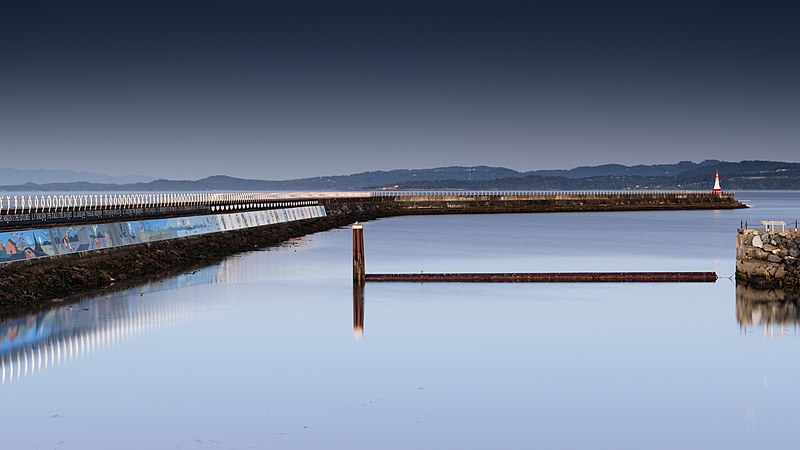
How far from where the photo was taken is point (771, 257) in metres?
26.5

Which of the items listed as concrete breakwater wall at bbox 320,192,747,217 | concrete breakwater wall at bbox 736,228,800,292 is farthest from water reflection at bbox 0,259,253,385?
concrete breakwater wall at bbox 320,192,747,217

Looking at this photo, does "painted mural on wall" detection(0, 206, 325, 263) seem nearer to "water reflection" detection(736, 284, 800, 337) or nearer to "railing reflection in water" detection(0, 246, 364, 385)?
"railing reflection in water" detection(0, 246, 364, 385)

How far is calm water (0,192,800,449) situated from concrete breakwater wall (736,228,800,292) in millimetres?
1051

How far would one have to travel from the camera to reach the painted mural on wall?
80.7 ft

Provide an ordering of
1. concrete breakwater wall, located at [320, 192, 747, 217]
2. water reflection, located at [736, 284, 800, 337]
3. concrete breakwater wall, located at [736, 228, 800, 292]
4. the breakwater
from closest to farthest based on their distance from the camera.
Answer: water reflection, located at [736, 284, 800, 337] → the breakwater → concrete breakwater wall, located at [736, 228, 800, 292] → concrete breakwater wall, located at [320, 192, 747, 217]

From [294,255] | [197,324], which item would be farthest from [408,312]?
[294,255]

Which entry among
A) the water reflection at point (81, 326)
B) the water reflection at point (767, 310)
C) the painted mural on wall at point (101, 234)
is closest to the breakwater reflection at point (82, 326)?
the water reflection at point (81, 326)

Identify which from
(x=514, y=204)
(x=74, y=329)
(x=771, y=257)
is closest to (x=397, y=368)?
(x=74, y=329)

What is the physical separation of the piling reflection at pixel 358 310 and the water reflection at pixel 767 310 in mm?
8744

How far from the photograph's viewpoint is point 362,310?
2461cm

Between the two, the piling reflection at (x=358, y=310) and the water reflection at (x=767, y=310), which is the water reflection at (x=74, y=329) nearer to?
the piling reflection at (x=358, y=310)

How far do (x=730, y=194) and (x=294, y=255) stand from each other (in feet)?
292

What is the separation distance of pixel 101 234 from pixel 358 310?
399 inches

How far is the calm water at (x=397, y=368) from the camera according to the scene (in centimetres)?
1262
